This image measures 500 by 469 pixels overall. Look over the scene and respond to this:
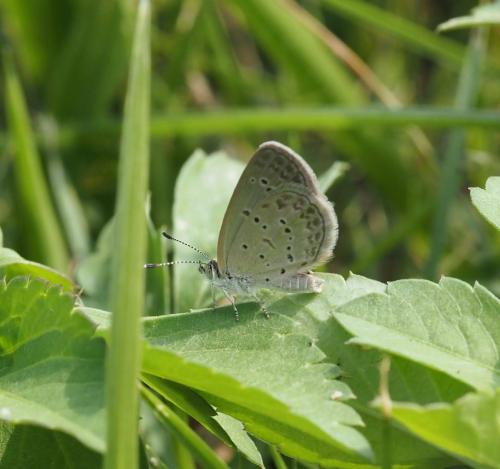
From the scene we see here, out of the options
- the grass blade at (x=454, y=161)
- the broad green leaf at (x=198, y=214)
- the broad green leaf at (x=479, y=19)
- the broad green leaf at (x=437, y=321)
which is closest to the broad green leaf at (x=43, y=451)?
the broad green leaf at (x=437, y=321)

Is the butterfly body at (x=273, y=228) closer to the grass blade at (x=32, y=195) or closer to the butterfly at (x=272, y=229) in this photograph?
the butterfly at (x=272, y=229)

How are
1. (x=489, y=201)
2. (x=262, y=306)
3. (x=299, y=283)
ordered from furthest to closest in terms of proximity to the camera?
(x=299, y=283) < (x=262, y=306) < (x=489, y=201)

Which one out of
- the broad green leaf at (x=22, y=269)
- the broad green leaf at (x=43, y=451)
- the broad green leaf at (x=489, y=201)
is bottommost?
the broad green leaf at (x=43, y=451)

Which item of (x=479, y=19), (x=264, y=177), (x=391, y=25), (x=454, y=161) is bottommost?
(x=454, y=161)

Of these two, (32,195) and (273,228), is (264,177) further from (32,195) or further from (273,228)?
(32,195)

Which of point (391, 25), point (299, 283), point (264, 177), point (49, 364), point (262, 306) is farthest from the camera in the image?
point (391, 25)

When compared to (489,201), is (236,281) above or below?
below

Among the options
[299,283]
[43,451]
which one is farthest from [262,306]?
[43,451]
